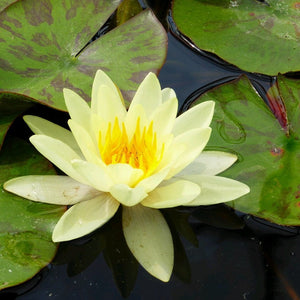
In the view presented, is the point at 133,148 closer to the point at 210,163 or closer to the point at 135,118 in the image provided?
the point at 135,118

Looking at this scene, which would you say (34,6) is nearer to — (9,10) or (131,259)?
(9,10)

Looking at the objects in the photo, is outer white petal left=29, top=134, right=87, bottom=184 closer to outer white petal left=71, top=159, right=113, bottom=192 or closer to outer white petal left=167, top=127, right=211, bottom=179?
outer white petal left=71, top=159, right=113, bottom=192

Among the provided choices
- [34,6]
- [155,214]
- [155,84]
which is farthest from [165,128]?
[34,6]

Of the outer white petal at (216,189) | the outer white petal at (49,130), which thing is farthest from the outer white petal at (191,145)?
the outer white petal at (49,130)

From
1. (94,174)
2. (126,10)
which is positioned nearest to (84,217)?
(94,174)

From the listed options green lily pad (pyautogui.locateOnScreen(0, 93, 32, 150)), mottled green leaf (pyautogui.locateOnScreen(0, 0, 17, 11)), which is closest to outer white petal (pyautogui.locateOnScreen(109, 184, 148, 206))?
green lily pad (pyautogui.locateOnScreen(0, 93, 32, 150))

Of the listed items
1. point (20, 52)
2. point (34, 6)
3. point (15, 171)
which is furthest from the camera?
point (34, 6)
